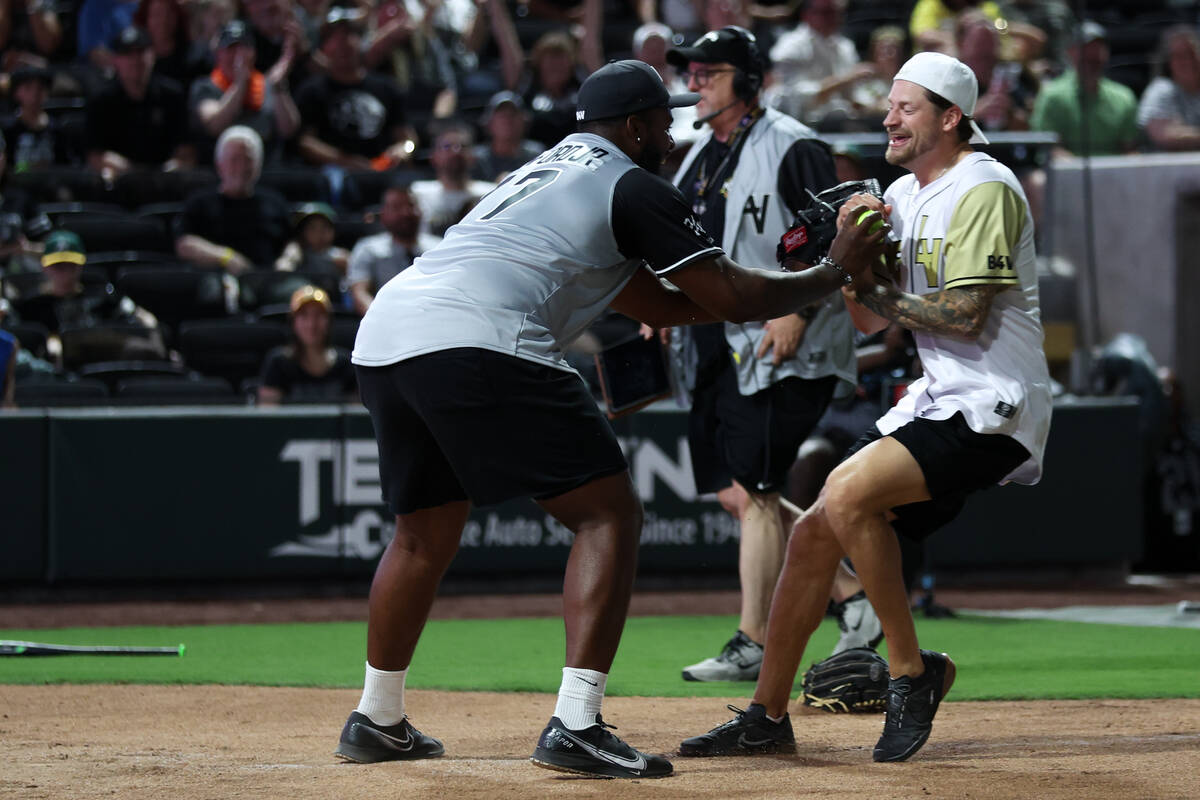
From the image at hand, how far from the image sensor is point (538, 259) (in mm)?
4461

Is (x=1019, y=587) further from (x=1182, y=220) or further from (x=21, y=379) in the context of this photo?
(x=21, y=379)

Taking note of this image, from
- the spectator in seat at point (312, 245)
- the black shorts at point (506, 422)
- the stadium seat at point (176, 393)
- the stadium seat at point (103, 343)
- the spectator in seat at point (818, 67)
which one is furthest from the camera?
the spectator in seat at point (818, 67)

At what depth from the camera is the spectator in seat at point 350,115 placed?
1317cm

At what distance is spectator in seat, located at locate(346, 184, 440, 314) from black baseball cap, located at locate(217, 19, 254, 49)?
2.48 metres

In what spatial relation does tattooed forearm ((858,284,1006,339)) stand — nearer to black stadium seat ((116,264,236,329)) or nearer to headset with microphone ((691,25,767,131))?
headset with microphone ((691,25,767,131))

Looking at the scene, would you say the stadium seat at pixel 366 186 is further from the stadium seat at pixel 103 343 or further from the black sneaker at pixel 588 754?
the black sneaker at pixel 588 754

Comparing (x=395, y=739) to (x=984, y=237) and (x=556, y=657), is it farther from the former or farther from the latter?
(x=556, y=657)

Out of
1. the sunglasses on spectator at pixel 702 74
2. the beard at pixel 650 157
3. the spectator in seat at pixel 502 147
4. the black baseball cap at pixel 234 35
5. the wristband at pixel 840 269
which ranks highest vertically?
the black baseball cap at pixel 234 35

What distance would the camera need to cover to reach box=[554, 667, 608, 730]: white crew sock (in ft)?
14.4

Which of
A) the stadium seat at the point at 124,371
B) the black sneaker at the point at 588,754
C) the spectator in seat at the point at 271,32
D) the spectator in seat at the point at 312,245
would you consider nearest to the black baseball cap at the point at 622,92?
the black sneaker at the point at 588,754

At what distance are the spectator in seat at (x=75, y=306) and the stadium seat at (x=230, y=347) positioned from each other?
0.23 metres

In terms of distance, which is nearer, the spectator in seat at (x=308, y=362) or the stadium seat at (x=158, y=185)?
the spectator in seat at (x=308, y=362)

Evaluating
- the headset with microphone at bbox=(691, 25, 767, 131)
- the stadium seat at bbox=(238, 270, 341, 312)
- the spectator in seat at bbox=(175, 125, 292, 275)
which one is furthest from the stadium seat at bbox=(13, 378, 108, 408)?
the headset with microphone at bbox=(691, 25, 767, 131)

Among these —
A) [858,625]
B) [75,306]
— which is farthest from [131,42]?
[858,625]
